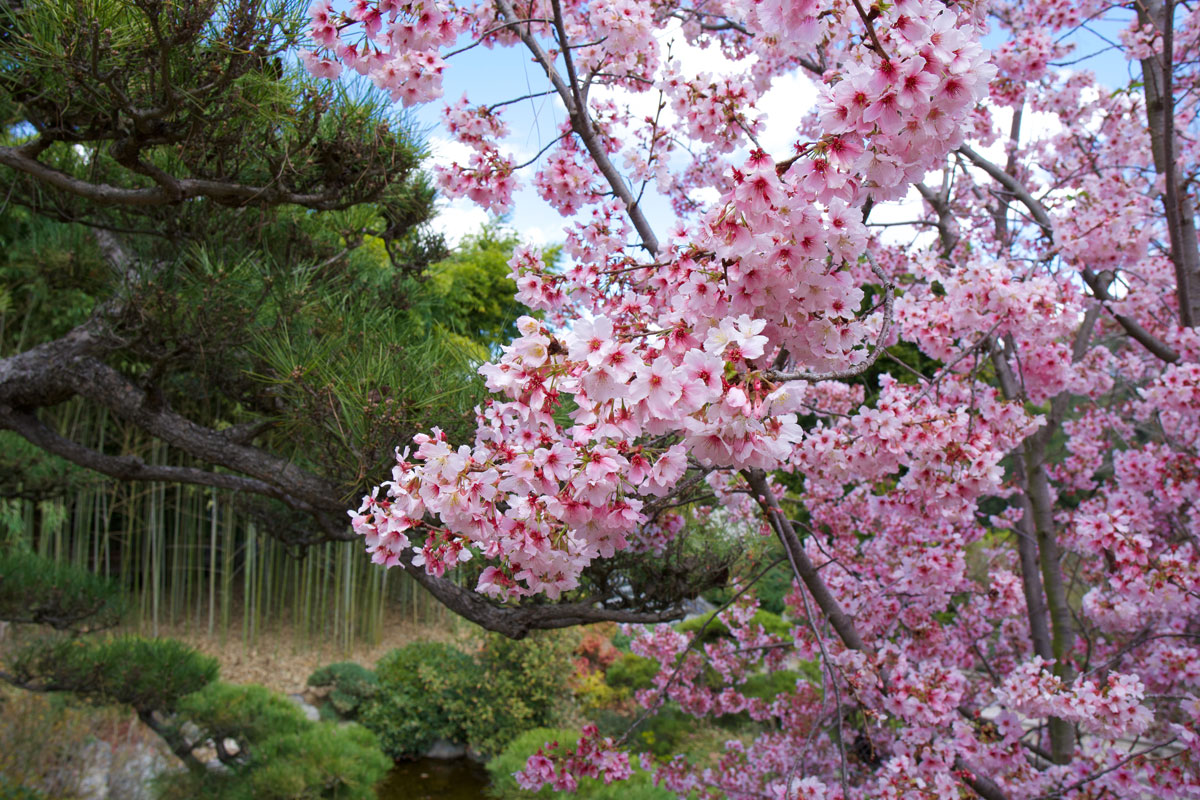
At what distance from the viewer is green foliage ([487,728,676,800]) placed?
3.03 meters

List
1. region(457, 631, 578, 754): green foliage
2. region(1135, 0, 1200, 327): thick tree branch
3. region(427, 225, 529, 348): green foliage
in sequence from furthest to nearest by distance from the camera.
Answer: region(427, 225, 529, 348): green foliage, region(457, 631, 578, 754): green foliage, region(1135, 0, 1200, 327): thick tree branch

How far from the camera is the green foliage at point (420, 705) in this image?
184 inches

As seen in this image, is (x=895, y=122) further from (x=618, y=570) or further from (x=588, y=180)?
(x=618, y=570)

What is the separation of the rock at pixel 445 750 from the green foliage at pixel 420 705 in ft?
0.12

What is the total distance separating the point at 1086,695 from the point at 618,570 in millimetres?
1155

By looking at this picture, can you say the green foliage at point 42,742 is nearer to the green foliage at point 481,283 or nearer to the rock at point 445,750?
the rock at point 445,750

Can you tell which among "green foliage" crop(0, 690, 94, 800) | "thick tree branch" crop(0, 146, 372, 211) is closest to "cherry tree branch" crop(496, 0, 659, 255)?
"thick tree branch" crop(0, 146, 372, 211)

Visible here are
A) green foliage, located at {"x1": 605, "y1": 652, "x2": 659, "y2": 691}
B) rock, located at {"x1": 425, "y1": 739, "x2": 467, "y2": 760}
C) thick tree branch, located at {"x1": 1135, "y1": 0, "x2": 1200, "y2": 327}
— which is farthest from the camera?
green foliage, located at {"x1": 605, "y1": 652, "x2": 659, "y2": 691}

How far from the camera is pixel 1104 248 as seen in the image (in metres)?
2.29

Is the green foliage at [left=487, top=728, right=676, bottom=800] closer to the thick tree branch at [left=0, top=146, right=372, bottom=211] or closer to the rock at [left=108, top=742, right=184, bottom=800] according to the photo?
the rock at [left=108, top=742, right=184, bottom=800]

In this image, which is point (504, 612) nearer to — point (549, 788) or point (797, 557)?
point (797, 557)

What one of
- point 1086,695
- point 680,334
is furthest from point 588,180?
point 1086,695

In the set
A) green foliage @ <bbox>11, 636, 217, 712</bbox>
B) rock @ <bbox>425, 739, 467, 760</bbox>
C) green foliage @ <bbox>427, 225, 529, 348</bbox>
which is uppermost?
green foliage @ <bbox>427, 225, 529, 348</bbox>

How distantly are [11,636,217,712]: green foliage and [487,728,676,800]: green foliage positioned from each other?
1371 millimetres
